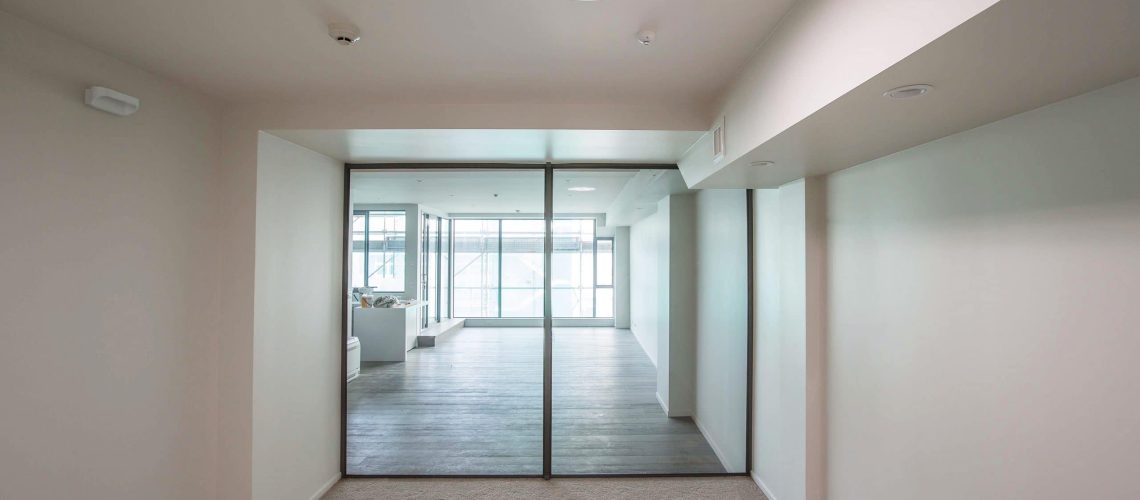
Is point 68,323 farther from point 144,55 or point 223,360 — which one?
point 144,55

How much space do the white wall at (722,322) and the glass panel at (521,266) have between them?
20.2 ft

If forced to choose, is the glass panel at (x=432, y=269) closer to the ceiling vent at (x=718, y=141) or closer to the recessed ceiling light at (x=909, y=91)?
the ceiling vent at (x=718, y=141)

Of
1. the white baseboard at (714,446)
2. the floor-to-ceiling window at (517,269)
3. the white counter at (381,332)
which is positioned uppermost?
the floor-to-ceiling window at (517,269)

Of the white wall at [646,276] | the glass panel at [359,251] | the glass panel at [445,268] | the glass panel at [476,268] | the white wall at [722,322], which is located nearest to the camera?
the white wall at [722,322]

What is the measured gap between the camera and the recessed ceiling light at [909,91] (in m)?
1.04

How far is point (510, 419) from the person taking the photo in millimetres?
4199

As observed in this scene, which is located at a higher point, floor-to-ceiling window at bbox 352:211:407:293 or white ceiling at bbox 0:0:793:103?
white ceiling at bbox 0:0:793:103

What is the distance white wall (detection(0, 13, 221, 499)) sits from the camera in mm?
1470

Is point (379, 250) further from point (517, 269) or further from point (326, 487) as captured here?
point (326, 487)

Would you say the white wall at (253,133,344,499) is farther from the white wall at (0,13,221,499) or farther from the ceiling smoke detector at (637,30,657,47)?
the ceiling smoke detector at (637,30,657,47)

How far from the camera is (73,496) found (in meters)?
1.61

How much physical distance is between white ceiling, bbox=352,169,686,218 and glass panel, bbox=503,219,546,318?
2.01 meters

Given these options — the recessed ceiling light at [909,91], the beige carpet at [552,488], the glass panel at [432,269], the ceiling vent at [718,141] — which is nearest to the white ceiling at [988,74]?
the recessed ceiling light at [909,91]

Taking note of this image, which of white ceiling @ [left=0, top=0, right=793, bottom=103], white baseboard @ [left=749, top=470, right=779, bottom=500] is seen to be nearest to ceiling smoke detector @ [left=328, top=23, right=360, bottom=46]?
white ceiling @ [left=0, top=0, right=793, bottom=103]
